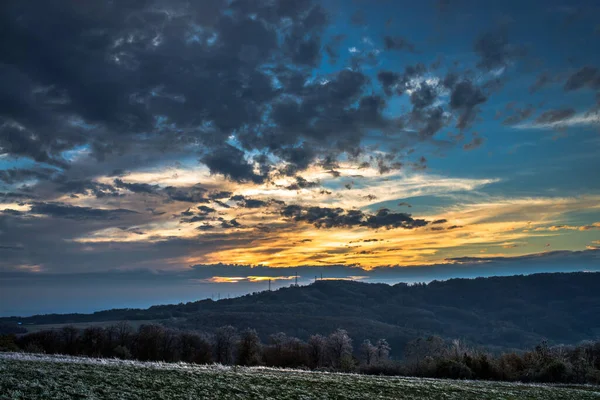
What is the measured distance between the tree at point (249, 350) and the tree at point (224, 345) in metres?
10.2

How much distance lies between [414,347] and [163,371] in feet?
385

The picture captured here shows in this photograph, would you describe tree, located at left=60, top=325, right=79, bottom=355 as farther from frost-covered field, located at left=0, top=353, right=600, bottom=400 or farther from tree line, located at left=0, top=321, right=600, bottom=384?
frost-covered field, located at left=0, top=353, right=600, bottom=400

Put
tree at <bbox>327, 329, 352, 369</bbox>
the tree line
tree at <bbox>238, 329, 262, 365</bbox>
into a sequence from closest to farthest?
the tree line → tree at <bbox>238, 329, 262, 365</bbox> → tree at <bbox>327, 329, 352, 369</bbox>

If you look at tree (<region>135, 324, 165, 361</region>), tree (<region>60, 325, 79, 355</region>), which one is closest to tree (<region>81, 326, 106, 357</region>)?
tree (<region>60, 325, 79, 355</region>)

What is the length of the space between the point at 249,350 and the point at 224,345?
730 inches

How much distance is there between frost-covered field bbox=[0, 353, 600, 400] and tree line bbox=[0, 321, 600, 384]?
25.2 meters

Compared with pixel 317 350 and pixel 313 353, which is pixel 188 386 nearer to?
pixel 313 353

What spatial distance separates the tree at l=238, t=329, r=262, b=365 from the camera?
10667 cm

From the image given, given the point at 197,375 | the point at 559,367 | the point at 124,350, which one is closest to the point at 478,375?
the point at 559,367

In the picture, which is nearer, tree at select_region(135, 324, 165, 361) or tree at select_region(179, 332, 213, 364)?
tree at select_region(135, 324, 165, 361)

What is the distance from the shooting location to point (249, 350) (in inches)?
4368

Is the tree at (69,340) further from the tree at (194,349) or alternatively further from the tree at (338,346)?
the tree at (338,346)

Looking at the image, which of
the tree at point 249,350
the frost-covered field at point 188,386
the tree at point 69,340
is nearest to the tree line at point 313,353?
the tree at point 249,350

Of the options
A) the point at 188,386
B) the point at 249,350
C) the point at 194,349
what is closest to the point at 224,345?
the point at 194,349
